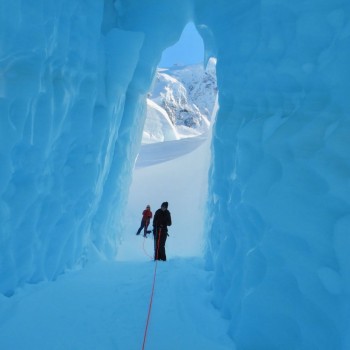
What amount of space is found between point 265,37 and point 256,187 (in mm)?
1296

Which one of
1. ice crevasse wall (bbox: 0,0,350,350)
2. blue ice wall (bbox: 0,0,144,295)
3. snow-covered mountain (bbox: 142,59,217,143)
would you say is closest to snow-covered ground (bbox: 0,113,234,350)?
ice crevasse wall (bbox: 0,0,350,350)

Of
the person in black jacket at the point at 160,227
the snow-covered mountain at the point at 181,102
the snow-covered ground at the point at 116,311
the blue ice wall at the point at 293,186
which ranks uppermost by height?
the snow-covered mountain at the point at 181,102

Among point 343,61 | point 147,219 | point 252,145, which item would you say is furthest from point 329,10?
point 147,219

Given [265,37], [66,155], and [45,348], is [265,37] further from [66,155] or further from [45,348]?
[45,348]

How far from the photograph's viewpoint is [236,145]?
3264 mm

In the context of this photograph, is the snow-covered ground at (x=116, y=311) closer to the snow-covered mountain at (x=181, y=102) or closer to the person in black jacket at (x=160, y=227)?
the person in black jacket at (x=160, y=227)

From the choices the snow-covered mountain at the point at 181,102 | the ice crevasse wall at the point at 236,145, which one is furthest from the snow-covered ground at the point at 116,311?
the snow-covered mountain at the point at 181,102

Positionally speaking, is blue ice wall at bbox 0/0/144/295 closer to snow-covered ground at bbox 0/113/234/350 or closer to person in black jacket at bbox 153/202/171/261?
snow-covered ground at bbox 0/113/234/350

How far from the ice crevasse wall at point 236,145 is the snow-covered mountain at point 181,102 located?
21532 millimetres

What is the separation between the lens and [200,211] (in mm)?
11547

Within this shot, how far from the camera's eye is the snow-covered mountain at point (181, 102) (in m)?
28.1

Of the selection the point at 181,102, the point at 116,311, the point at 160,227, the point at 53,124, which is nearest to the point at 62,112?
the point at 53,124

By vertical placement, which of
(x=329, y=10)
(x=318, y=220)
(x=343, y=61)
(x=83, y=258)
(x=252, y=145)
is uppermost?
(x=329, y=10)

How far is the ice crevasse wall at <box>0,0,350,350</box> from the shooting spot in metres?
1.94
